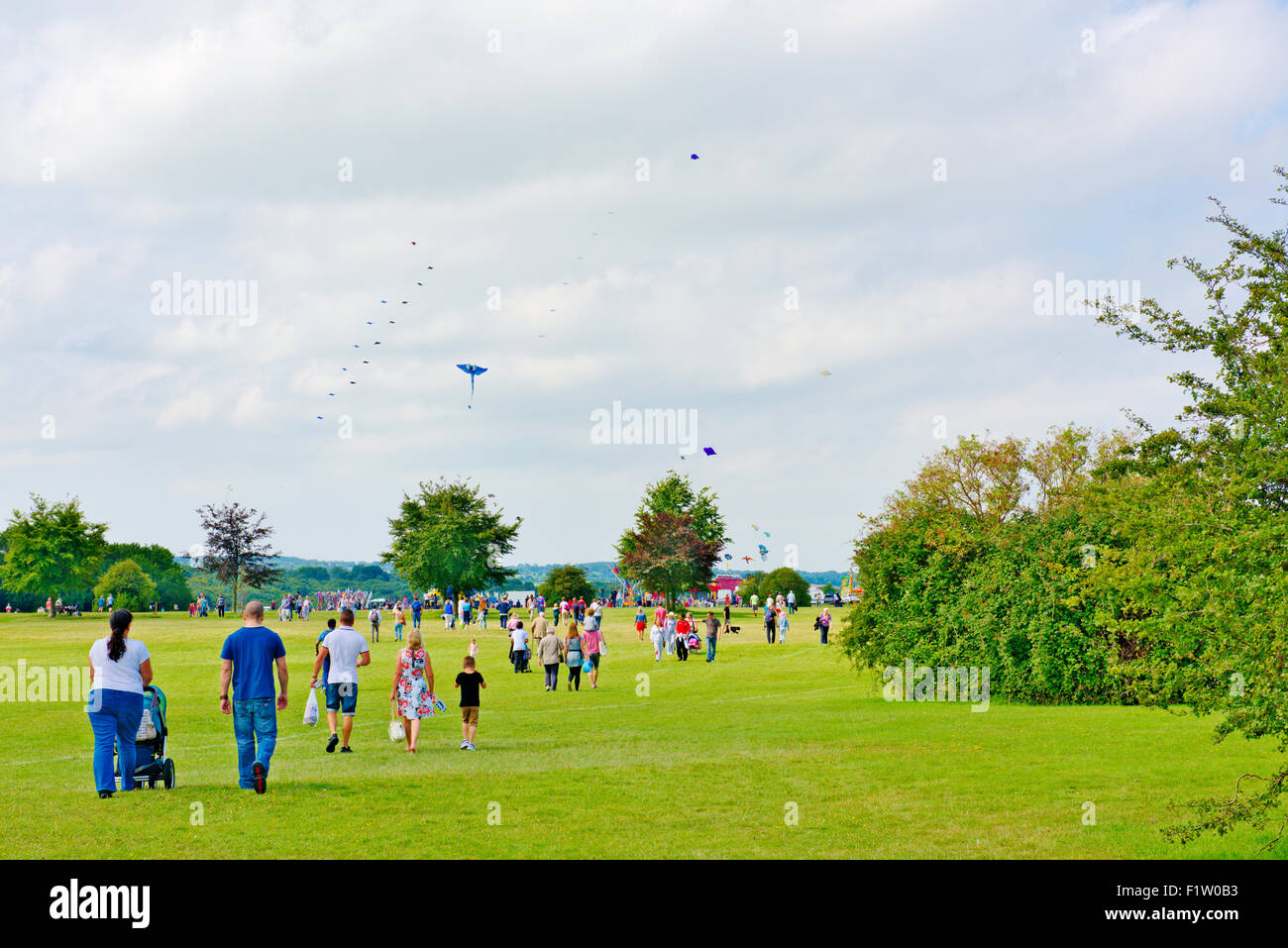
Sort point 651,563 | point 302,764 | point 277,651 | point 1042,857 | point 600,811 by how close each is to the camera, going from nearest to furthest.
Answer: point 1042,857
point 600,811
point 277,651
point 302,764
point 651,563

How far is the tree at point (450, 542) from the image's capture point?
80500 mm

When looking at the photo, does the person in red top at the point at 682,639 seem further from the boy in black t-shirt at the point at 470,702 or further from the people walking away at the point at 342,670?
the people walking away at the point at 342,670

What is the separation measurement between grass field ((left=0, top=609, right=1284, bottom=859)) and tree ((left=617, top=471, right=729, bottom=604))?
5504 centimetres

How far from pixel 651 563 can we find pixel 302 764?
65323mm

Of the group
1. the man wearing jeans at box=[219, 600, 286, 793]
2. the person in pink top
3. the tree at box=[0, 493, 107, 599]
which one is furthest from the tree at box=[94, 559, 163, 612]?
the man wearing jeans at box=[219, 600, 286, 793]

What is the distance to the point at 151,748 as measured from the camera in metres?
12.2

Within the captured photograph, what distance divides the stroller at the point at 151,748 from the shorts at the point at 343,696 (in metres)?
3.20

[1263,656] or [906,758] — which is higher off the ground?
[1263,656]

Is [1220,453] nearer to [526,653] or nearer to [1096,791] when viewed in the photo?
[1096,791]

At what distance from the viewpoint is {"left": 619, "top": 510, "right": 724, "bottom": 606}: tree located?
78.4 meters

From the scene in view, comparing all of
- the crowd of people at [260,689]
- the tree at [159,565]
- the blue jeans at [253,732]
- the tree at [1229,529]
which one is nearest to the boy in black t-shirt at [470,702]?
the crowd of people at [260,689]

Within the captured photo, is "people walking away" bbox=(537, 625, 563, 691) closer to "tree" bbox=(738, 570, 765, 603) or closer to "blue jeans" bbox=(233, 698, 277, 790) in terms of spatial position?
"blue jeans" bbox=(233, 698, 277, 790)

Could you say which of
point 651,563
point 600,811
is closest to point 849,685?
point 600,811

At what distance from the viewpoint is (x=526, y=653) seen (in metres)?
32.7
